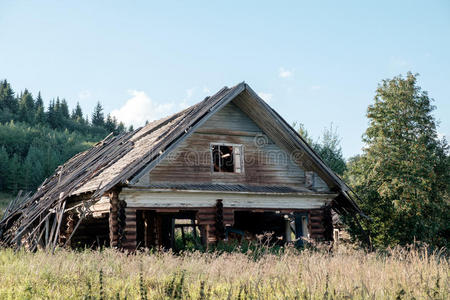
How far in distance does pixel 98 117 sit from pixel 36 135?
4632 cm

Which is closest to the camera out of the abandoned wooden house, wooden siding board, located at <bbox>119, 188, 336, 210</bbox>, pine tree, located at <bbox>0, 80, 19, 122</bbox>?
the abandoned wooden house

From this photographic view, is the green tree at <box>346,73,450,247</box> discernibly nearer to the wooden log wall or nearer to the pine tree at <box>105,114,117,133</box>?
the wooden log wall

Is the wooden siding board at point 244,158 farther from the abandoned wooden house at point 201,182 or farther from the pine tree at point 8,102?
the pine tree at point 8,102

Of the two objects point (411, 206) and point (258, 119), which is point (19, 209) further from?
point (411, 206)

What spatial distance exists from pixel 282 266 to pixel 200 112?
7508 millimetres

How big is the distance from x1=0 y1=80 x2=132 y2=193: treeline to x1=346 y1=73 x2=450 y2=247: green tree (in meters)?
→ 52.3

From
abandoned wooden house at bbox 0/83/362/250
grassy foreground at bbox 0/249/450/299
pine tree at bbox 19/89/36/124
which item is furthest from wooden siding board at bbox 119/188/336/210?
pine tree at bbox 19/89/36/124

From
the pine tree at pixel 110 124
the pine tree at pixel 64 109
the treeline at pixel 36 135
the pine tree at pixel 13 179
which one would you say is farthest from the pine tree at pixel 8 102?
the pine tree at pixel 13 179

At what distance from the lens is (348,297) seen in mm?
6320

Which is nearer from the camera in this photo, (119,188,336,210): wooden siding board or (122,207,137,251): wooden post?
(122,207,137,251): wooden post

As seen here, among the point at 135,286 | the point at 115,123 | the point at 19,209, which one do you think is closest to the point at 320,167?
the point at 135,286

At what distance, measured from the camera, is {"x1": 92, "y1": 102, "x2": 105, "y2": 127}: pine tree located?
146250mm

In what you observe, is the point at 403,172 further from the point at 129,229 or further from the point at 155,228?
the point at 129,229

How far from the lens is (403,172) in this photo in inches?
848
